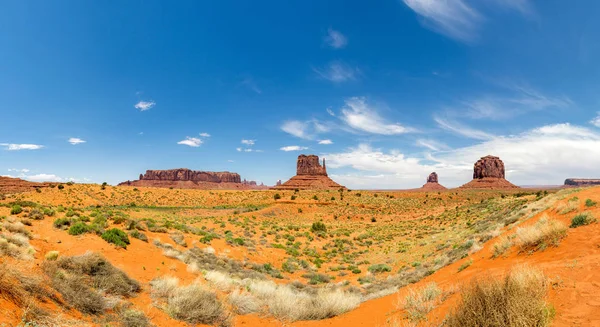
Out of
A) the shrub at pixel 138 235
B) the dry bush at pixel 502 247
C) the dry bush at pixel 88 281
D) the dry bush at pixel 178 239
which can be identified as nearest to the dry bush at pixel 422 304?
the dry bush at pixel 502 247

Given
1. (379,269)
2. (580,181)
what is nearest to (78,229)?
(379,269)

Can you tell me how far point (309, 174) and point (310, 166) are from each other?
15.0 feet

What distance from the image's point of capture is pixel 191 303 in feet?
28.5

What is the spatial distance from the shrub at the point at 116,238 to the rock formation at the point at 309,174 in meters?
122

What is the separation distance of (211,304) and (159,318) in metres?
1.53

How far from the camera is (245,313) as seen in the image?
964cm

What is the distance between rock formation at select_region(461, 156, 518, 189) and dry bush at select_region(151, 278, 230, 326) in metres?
147

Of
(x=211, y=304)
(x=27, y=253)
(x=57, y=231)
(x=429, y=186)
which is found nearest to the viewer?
(x=27, y=253)

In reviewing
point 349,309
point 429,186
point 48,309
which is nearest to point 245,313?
point 349,309

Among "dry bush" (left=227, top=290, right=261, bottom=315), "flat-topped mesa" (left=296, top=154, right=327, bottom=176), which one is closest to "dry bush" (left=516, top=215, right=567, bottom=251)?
"dry bush" (left=227, top=290, right=261, bottom=315)

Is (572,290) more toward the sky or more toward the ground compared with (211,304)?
more toward the sky

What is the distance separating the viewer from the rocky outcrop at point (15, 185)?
5708 cm

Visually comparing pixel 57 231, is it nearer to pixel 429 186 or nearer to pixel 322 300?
pixel 322 300

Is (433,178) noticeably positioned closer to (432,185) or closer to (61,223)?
(432,185)
